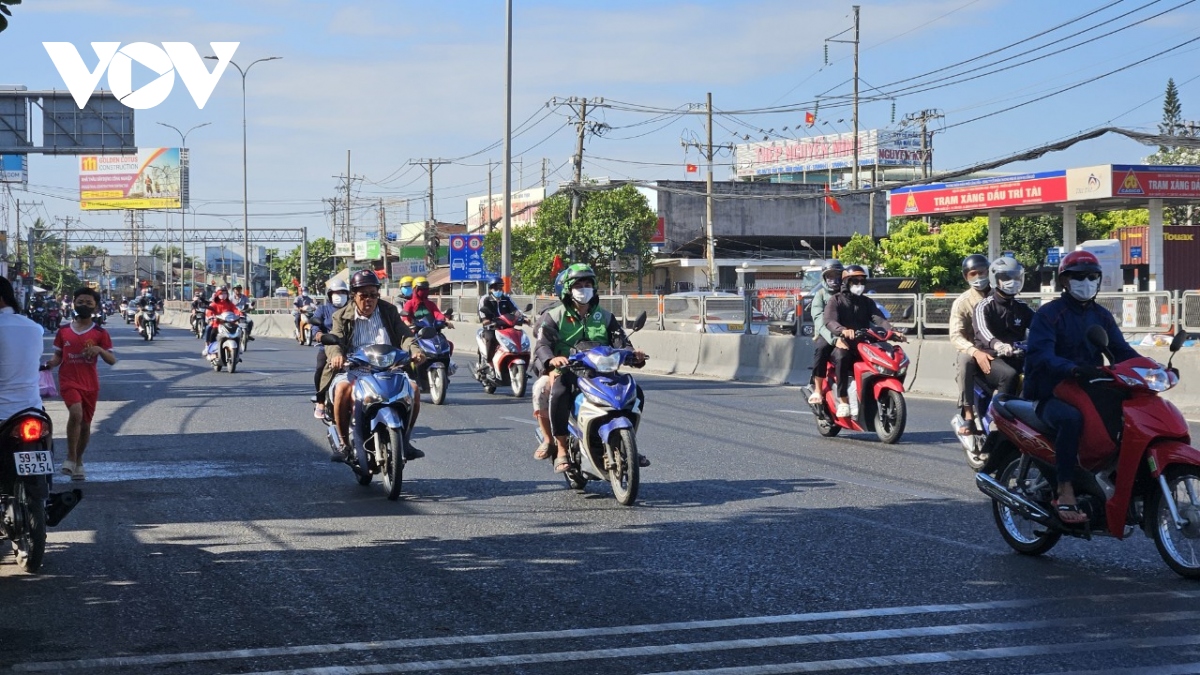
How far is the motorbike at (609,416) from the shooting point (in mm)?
9875

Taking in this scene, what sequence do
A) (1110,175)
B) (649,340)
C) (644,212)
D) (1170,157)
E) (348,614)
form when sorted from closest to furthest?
(348,614)
(649,340)
(1110,175)
(644,212)
(1170,157)

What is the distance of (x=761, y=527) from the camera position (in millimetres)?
9055

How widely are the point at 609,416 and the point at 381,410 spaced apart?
1.75m

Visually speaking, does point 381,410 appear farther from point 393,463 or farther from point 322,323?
point 322,323

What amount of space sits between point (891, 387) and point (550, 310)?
4.22 meters

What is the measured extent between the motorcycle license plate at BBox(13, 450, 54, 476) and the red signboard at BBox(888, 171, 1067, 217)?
119 ft

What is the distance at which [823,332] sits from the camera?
1418 centimetres

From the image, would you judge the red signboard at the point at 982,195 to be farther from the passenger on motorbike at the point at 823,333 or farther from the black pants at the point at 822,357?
the black pants at the point at 822,357

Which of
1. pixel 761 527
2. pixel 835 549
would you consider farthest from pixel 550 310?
pixel 835 549

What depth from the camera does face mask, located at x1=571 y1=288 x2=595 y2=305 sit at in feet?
34.3

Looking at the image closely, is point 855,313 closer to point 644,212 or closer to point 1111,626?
point 1111,626

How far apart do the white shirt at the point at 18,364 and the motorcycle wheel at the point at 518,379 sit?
12.6 metres

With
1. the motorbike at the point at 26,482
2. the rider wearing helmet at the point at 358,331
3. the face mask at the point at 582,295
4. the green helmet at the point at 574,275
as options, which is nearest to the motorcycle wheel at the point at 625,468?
the face mask at the point at 582,295

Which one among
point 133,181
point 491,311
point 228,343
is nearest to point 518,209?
point 133,181
